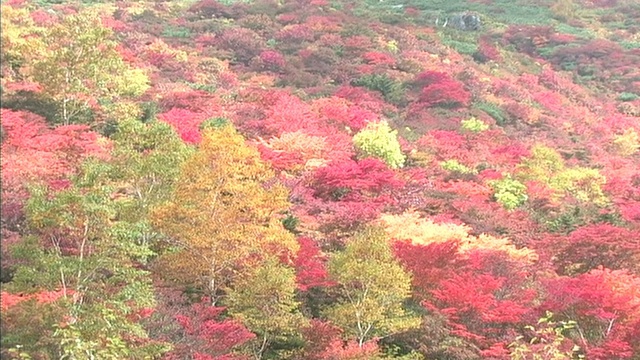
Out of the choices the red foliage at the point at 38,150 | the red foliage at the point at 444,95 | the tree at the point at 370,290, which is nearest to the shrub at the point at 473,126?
the red foliage at the point at 444,95

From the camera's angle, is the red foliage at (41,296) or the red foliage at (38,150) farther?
the red foliage at (38,150)

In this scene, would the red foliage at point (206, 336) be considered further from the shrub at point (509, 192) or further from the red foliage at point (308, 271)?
the shrub at point (509, 192)

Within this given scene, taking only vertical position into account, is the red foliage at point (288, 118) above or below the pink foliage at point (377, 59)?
above

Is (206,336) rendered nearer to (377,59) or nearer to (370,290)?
(370,290)

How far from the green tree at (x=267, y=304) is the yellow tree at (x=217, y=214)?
81 cm

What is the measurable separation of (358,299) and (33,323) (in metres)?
8.11

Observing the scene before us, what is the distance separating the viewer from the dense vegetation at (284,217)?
37.2 ft

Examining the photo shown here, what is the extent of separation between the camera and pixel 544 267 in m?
19.9

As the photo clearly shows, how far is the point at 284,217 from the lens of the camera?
68.9 feet

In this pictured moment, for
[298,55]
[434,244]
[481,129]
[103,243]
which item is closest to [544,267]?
[434,244]

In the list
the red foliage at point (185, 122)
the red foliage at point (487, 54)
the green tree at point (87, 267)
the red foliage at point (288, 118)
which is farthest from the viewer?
the red foliage at point (487, 54)

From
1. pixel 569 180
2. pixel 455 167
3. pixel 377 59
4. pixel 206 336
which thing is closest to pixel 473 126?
pixel 455 167

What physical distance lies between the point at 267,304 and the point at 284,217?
6.44m

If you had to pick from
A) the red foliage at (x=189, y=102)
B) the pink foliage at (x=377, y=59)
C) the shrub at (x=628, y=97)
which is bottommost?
the shrub at (x=628, y=97)
